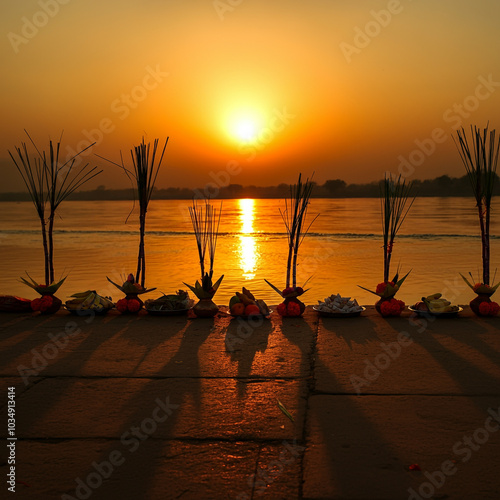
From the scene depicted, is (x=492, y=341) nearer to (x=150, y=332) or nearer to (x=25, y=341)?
(x=150, y=332)

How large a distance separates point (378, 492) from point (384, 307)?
9.41 ft

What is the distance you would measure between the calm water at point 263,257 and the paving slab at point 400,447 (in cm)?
441

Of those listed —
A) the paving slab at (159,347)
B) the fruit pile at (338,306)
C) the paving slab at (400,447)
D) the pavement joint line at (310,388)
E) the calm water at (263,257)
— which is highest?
the fruit pile at (338,306)

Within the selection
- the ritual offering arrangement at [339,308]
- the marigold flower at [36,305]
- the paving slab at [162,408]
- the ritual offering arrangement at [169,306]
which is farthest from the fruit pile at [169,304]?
the paving slab at [162,408]

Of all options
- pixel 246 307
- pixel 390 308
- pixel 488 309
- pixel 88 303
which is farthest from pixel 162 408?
pixel 488 309

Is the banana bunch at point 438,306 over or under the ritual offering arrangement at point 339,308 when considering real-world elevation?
over

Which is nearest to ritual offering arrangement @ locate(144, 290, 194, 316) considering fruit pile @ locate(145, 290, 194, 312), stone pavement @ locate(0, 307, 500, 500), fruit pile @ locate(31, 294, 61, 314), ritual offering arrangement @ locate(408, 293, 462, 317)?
fruit pile @ locate(145, 290, 194, 312)

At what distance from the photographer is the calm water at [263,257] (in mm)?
8734

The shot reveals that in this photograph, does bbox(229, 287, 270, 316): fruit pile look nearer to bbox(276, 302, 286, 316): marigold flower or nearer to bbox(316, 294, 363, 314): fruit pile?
bbox(276, 302, 286, 316): marigold flower

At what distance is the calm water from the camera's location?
344 inches

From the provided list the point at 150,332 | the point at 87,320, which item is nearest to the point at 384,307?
the point at 150,332

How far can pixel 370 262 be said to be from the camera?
471 inches

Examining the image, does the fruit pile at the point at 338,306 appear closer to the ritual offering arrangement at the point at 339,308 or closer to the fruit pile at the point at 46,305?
the ritual offering arrangement at the point at 339,308

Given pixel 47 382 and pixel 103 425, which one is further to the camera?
pixel 47 382
